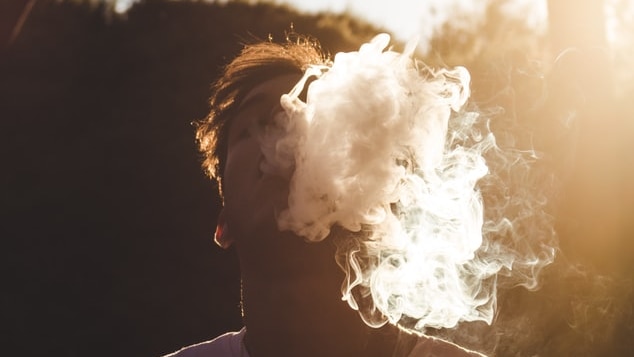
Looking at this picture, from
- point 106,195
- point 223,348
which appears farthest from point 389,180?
point 106,195

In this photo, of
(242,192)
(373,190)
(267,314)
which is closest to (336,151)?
(373,190)

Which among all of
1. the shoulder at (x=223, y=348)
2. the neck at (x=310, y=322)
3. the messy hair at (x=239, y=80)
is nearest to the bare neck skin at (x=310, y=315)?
the neck at (x=310, y=322)

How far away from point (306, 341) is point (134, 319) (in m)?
5.45

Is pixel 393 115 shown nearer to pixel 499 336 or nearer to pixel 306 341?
pixel 306 341

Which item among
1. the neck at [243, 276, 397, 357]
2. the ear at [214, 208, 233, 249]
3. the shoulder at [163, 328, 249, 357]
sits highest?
the ear at [214, 208, 233, 249]

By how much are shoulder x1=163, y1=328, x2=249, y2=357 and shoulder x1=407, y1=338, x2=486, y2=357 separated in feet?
2.18

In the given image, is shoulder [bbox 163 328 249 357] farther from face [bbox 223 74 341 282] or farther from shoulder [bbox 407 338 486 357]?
shoulder [bbox 407 338 486 357]

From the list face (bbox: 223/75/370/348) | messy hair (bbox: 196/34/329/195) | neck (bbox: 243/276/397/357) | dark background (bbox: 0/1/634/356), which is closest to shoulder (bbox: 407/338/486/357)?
neck (bbox: 243/276/397/357)

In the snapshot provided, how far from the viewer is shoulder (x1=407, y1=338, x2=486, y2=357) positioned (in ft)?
10.3

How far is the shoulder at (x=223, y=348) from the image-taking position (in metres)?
3.42

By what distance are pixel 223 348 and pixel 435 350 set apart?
0.86m

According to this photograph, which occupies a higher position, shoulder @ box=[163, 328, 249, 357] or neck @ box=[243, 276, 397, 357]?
neck @ box=[243, 276, 397, 357]

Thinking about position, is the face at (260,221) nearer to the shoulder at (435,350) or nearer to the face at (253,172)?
the face at (253,172)

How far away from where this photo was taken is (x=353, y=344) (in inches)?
120
